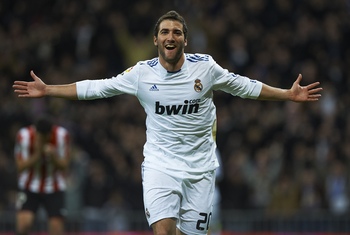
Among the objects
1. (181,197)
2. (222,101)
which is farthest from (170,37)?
(222,101)

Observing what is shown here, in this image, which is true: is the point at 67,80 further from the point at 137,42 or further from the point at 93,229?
the point at 93,229

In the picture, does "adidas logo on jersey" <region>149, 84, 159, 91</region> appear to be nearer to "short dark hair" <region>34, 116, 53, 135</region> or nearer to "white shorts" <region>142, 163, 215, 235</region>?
"white shorts" <region>142, 163, 215, 235</region>

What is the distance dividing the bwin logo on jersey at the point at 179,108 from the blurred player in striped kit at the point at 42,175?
3806 millimetres

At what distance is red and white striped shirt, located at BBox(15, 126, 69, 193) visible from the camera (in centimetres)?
1215

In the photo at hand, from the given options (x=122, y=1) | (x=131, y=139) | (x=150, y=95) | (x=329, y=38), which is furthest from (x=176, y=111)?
(x=122, y=1)

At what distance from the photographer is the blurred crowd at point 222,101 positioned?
1573 cm

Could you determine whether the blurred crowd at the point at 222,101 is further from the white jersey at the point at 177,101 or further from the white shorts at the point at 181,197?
the white shorts at the point at 181,197

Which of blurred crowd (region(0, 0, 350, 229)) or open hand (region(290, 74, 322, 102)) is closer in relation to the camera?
open hand (region(290, 74, 322, 102))

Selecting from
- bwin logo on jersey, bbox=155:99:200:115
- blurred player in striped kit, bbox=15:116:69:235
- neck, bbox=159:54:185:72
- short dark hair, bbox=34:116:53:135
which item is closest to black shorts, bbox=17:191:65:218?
blurred player in striped kit, bbox=15:116:69:235

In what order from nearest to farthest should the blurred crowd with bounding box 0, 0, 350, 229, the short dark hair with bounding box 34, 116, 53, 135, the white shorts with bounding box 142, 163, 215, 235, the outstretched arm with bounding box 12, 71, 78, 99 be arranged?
the white shorts with bounding box 142, 163, 215, 235 → the outstretched arm with bounding box 12, 71, 78, 99 → the short dark hair with bounding box 34, 116, 53, 135 → the blurred crowd with bounding box 0, 0, 350, 229

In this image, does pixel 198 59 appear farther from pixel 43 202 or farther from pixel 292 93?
pixel 43 202

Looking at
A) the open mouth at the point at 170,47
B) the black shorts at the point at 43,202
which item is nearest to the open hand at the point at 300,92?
the open mouth at the point at 170,47

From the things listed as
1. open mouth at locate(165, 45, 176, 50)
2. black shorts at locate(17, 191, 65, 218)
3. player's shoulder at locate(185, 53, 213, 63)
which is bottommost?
black shorts at locate(17, 191, 65, 218)

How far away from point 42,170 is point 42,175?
0.06m
